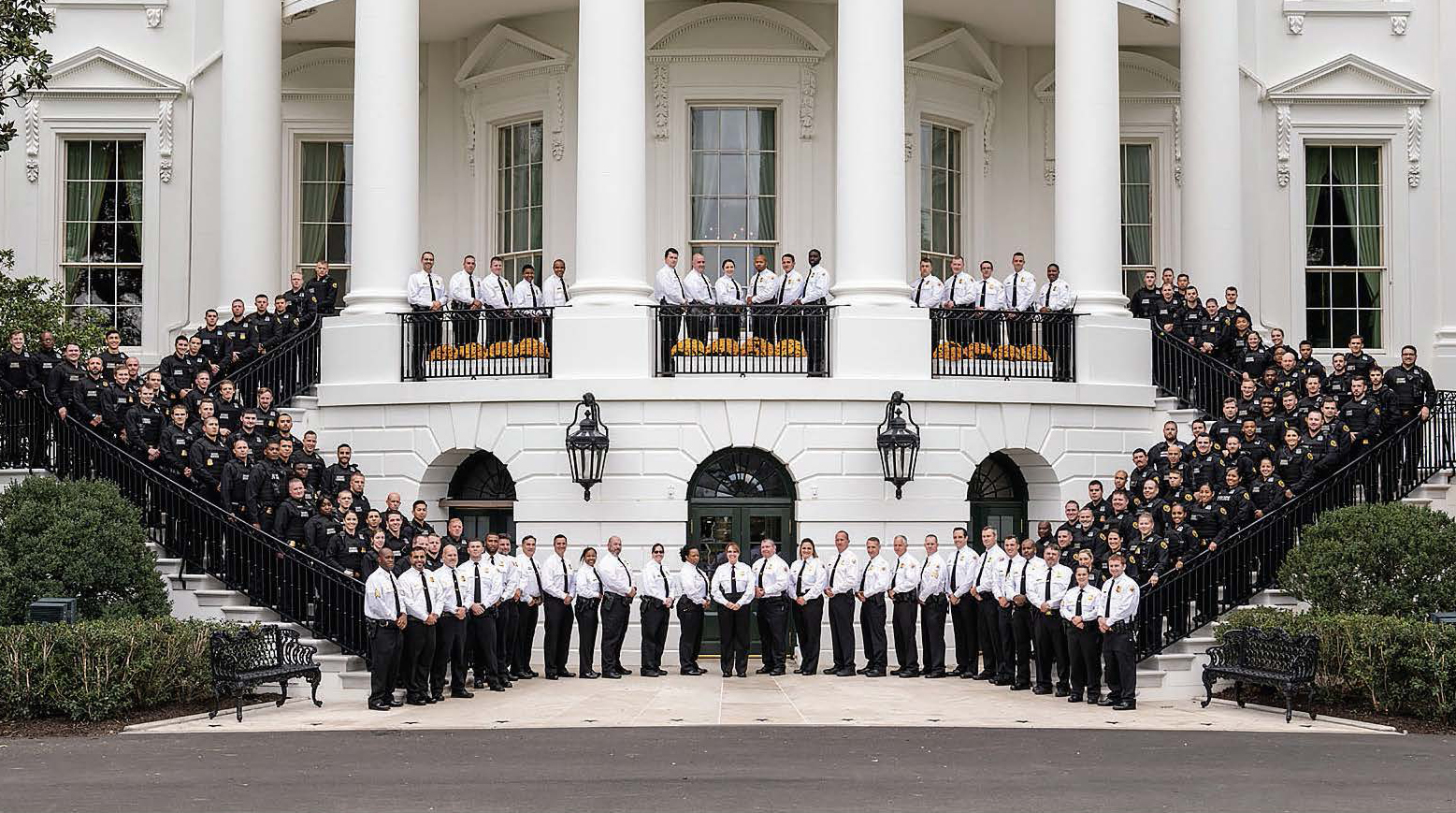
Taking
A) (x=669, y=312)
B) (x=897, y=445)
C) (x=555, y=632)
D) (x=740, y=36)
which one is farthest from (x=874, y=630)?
(x=740, y=36)

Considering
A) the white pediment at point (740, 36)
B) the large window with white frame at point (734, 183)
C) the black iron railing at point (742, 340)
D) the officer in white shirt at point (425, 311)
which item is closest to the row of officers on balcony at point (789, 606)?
the black iron railing at point (742, 340)

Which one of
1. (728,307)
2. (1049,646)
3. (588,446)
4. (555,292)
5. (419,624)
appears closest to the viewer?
(419,624)

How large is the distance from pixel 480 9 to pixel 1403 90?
14.2 metres

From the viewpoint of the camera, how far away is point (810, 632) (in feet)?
78.4

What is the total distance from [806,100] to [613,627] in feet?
31.4

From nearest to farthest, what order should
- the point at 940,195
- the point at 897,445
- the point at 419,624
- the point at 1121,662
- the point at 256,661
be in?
the point at 256,661
the point at 419,624
the point at 1121,662
the point at 897,445
the point at 940,195

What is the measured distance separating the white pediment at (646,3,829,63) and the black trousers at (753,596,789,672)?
365 inches

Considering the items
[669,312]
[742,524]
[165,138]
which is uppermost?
[165,138]

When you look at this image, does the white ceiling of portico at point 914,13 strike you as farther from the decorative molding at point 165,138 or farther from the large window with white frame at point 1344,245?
the large window with white frame at point 1344,245

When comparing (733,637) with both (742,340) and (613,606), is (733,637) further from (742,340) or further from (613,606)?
(742,340)

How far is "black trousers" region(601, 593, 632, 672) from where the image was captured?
23.6 meters

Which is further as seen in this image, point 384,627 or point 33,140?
point 33,140

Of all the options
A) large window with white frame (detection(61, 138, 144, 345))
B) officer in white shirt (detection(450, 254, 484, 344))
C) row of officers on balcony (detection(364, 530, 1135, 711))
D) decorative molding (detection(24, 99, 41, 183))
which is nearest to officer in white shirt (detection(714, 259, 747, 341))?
row of officers on balcony (detection(364, 530, 1135, 711))

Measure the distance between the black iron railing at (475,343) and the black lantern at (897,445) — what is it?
4.32 meters
